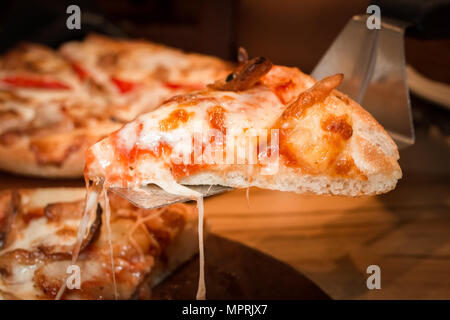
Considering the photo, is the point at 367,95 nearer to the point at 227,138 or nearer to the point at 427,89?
the point at 227,138

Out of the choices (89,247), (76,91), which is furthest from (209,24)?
(89,247)

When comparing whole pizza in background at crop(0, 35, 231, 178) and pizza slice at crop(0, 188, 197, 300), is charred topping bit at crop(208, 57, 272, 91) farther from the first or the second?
whole pizza in background at crop(0, 35, 231, 178)

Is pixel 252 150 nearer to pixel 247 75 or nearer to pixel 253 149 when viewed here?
pixel 253 149

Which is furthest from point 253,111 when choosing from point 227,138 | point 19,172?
point 19,172

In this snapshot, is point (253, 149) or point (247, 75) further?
point (247, 75)

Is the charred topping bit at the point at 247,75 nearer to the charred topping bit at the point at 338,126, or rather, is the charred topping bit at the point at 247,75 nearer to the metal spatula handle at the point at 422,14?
the charred topping bit at the point at 338,126

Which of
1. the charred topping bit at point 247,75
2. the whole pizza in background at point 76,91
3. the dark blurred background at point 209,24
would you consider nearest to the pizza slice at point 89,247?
the charred topping bit at point 247,75

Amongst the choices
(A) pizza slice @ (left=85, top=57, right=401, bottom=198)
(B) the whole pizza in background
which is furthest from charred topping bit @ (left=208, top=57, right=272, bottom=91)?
(B) the whole pizza in background
